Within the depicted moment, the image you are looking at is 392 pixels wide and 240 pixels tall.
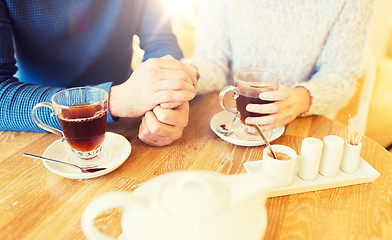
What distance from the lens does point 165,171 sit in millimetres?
820

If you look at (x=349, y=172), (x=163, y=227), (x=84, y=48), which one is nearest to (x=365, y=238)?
(x=349, y=172)

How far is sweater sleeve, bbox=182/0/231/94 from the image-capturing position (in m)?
1.38

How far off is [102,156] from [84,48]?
2.14ft

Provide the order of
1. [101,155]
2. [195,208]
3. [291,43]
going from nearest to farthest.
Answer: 1. [195,208]
2. [101,155]
3. [291,43]

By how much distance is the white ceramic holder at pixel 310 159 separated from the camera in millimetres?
758

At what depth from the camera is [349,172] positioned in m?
0.81

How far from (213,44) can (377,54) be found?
2026mm

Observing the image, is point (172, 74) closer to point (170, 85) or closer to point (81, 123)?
point (170, 85)

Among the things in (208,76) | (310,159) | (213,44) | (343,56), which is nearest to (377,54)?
(343,56)

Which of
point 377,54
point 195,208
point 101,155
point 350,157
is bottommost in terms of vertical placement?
point 377,54

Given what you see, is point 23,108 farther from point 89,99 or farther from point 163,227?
point 163,227

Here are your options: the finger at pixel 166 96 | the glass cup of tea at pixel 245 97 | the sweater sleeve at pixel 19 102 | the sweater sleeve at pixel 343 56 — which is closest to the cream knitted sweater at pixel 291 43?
the sweater sleeve at pixel 343 56

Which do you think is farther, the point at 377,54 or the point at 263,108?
the point at 377,54

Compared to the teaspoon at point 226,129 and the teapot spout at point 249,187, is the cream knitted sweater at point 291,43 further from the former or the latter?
the teapot spout at point 249,187
